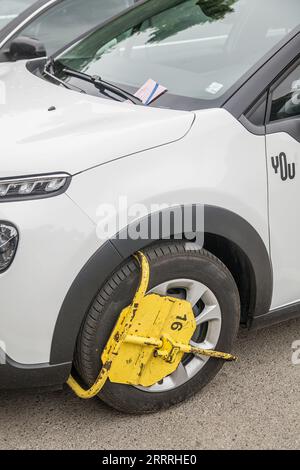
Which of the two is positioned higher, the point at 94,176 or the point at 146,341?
the point at 94,176

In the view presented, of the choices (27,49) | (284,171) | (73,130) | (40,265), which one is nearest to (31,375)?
(40,265)

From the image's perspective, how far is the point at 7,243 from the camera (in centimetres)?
223

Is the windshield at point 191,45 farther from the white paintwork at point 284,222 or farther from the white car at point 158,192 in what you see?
the white paintwork at point 284,222

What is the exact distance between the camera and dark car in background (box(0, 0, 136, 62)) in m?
4.93

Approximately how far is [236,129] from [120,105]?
462mm

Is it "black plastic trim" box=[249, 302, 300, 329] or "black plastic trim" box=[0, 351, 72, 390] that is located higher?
"black plastic trim" box=[0, 351, 72, 390]

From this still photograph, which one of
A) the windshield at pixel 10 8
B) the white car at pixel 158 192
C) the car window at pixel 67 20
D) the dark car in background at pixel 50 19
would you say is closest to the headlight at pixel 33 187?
the white car at pixel 158 192

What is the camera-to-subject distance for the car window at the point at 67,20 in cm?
500

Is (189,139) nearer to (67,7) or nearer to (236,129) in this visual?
(236,129)

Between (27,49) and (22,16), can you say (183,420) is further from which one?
(22,16)

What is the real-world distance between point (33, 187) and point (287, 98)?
109cm

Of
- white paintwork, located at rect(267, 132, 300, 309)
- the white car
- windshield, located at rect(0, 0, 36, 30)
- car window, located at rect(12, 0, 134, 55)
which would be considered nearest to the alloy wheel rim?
the white car

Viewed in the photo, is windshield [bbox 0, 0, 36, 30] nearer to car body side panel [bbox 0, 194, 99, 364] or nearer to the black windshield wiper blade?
the black windshield wiper blade
